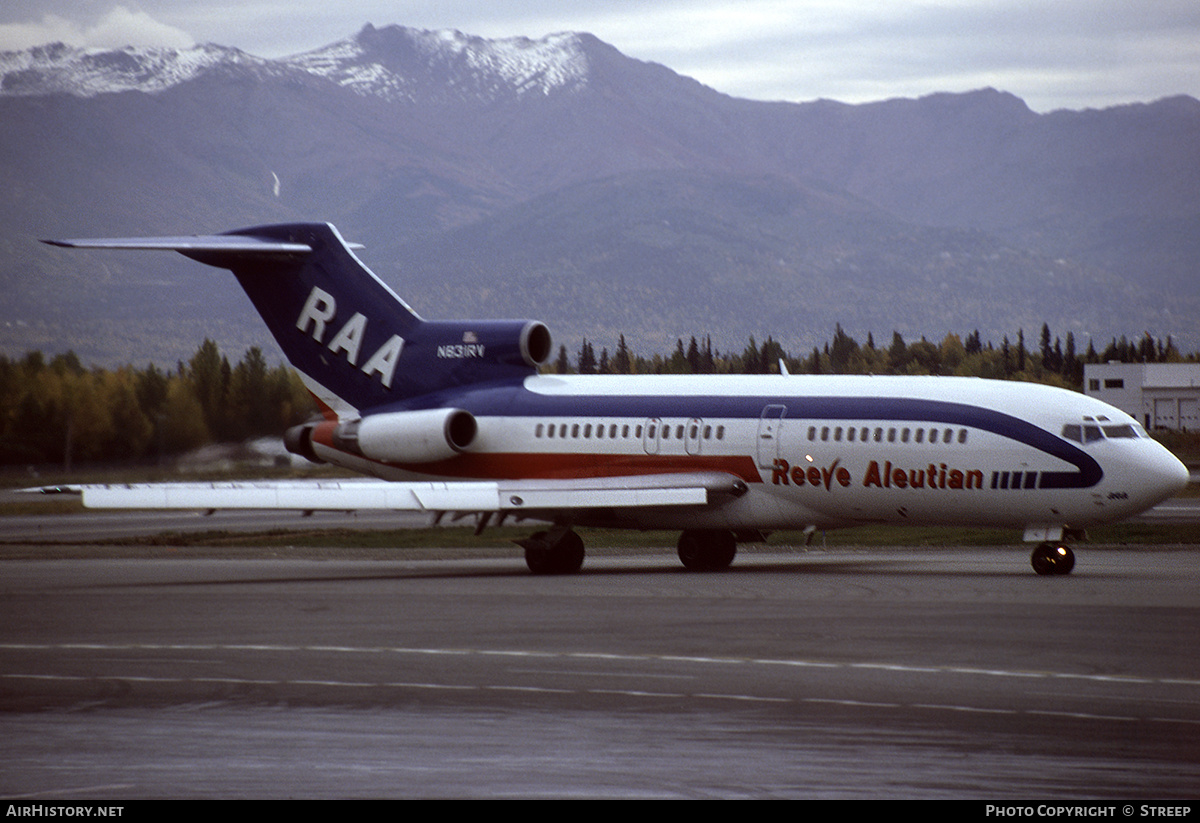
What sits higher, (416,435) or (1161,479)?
(416,435)

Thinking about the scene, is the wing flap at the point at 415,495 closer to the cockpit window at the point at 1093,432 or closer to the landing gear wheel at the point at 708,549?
the landing gear wheel at the point at 708,549

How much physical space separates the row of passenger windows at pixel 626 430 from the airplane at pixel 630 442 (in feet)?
0.15

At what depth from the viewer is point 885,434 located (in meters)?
35.4

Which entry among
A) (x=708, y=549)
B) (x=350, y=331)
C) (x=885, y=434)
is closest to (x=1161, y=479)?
(x=885, y=434)

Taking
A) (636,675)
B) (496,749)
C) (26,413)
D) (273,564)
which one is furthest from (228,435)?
(496,749)

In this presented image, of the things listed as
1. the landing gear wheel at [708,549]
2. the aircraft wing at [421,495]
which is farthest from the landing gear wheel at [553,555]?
the landing gear wheel at [708,549]

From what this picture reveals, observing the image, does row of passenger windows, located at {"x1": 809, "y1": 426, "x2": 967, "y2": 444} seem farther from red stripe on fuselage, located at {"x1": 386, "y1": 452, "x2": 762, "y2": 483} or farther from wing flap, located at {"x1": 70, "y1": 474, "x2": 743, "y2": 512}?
wing flap, located at {"x1": 70, "y1": 474, "x2": 743, "y2": 512}

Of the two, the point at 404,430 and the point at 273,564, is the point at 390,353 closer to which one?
the point at 404,430

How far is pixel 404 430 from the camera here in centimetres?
4100

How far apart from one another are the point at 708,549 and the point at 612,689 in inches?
776

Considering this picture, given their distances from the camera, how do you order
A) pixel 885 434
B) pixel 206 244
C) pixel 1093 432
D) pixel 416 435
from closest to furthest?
pixel 1093 432 → pixel 885 434 → pixel 416 435 → pixel 206 244

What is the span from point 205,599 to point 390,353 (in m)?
13.3

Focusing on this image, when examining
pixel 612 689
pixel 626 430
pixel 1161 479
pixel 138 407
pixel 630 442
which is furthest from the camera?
pixel 138 407

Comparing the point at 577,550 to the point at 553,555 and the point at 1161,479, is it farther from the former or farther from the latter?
the point at 1161,479
